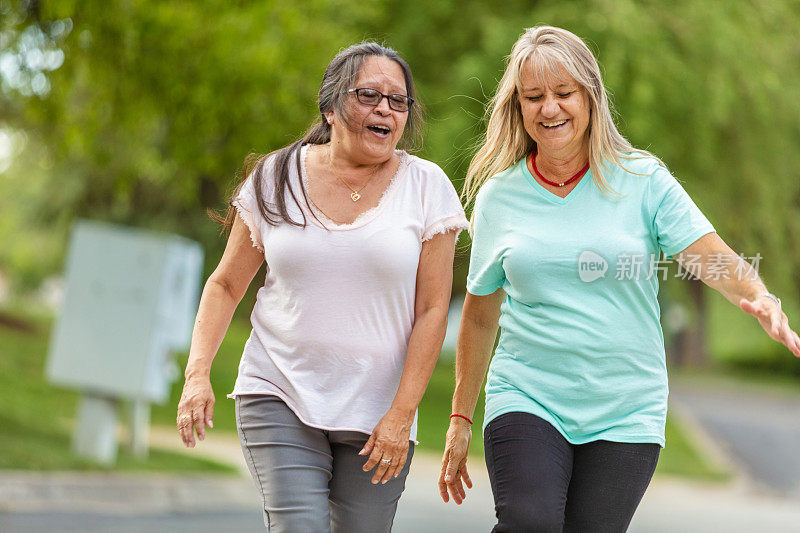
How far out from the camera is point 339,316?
10.6 ft

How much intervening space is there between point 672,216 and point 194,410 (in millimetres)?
1419

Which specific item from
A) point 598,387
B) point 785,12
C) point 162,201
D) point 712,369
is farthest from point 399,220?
point 712,369

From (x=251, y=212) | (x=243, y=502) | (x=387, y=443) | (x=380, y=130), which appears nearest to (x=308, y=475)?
(x=387, y=443)

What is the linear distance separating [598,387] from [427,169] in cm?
81

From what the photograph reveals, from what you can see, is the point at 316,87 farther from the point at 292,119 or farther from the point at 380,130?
the point at 380,130

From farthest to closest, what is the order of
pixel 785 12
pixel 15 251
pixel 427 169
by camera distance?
1. pixel 15 251
2. pixel 785 12
3. pixel 427 169

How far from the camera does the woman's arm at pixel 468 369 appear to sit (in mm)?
3498

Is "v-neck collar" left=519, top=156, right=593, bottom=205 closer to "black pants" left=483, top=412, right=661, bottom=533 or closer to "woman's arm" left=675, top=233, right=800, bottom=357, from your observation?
"woman's arm" left=675, top=233, right=800, bottom=357

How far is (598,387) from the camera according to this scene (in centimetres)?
318

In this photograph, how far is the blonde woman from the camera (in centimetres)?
315

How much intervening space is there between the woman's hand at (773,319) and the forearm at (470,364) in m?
0.82

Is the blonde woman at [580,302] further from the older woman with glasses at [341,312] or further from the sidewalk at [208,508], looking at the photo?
the sidewalk at [208,508]

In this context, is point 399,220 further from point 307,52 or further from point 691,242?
point 307,52

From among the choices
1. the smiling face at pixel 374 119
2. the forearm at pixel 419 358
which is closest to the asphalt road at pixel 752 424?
the forearm at pixel 419 358
